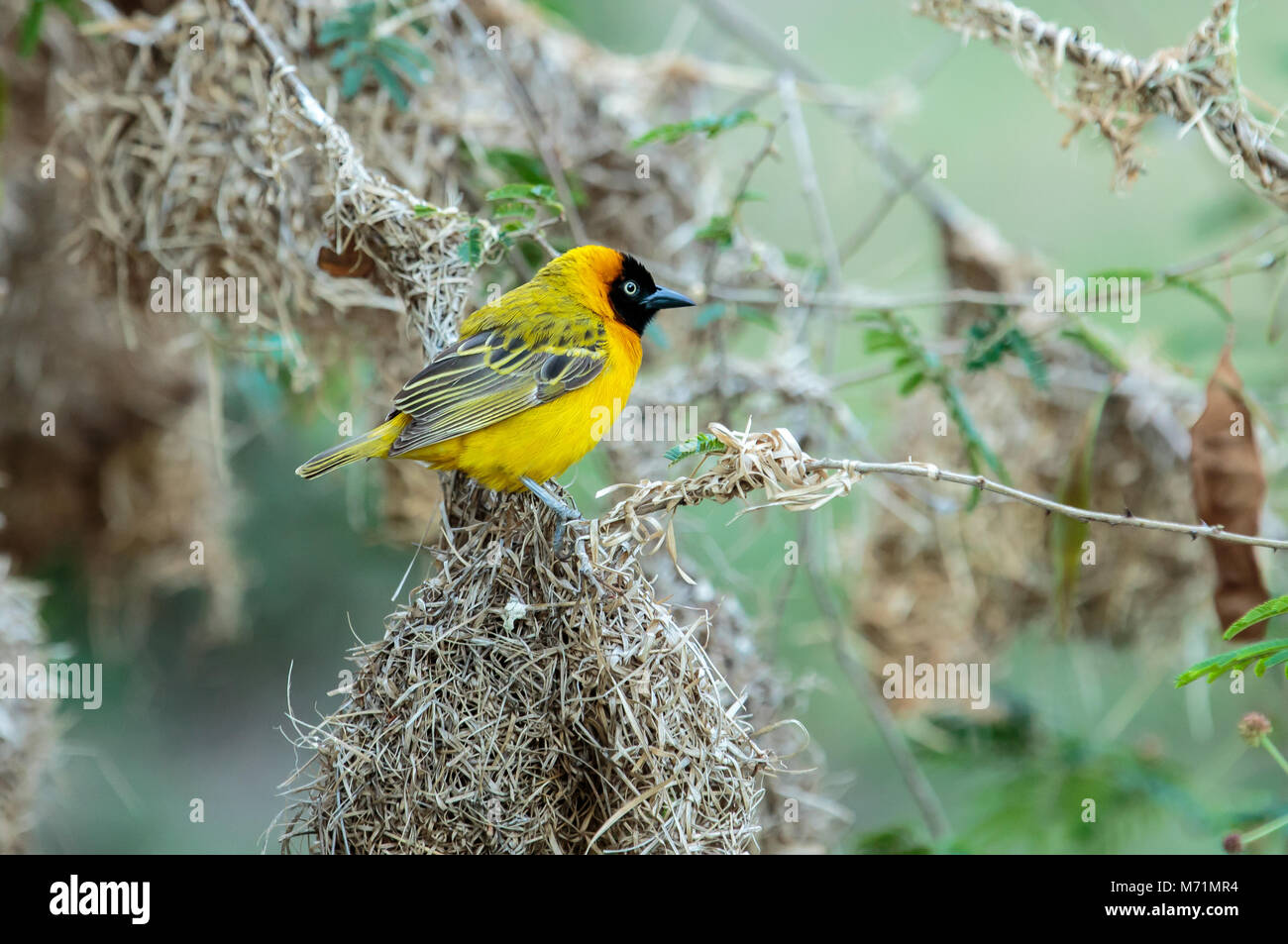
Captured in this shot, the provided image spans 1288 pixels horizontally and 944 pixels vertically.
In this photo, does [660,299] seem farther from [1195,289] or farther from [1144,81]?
[1195,289]

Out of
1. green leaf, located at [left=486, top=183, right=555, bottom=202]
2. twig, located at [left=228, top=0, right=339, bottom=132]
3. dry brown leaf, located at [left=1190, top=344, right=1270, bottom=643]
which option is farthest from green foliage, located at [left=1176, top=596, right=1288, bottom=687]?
twig, located at [left=228, top=0, right=339, bottom=132]

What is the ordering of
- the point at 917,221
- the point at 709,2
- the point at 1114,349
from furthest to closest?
the point at 917,221 < the point at 709,2 < the point at 1114,349

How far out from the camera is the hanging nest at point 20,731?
3250 mm

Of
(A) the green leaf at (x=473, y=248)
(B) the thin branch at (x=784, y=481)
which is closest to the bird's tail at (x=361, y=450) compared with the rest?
(A) the green leaf at (x=473, y=248)

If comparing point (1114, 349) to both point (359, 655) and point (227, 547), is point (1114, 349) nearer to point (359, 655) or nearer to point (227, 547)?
point (359, 655)

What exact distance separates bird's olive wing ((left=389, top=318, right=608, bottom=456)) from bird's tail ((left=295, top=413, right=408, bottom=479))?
0.30ft

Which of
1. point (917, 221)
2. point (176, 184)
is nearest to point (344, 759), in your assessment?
point (176, 184)

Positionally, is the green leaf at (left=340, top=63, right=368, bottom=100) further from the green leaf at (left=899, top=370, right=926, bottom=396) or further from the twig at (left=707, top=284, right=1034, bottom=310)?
the green leaf at (left=899, top=370, right=926, bottom=396)

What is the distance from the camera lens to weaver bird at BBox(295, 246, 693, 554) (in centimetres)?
246

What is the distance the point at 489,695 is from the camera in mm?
2102

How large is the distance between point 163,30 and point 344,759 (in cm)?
212

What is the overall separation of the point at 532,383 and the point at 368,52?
1.16m

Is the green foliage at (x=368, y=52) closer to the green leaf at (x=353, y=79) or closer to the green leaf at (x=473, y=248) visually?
the green leaf at (x=353, y=79)

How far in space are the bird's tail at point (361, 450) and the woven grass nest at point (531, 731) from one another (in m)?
0.57
